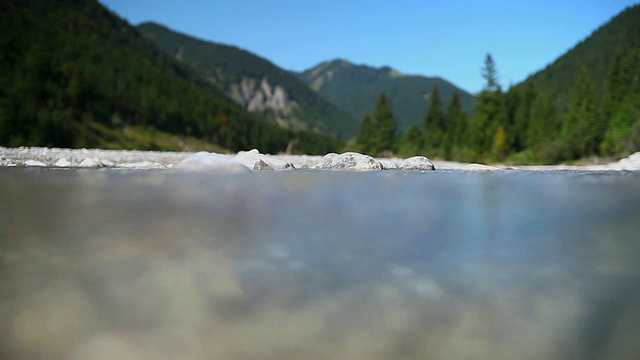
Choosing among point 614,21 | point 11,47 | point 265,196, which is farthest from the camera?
point 614,21

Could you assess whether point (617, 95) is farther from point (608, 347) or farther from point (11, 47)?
point (11, 47)

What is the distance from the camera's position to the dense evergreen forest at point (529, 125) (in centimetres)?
5019

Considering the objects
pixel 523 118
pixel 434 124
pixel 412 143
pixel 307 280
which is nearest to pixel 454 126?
pixel 434 124

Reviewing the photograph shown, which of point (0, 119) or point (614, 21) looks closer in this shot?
point (0, 119)

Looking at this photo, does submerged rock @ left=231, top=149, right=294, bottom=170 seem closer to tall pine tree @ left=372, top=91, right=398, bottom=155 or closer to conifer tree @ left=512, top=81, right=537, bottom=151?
conifer tree @ left=512, top=81, right=537, bottom=151

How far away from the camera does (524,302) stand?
182 inches

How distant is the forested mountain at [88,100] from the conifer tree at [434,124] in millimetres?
45871

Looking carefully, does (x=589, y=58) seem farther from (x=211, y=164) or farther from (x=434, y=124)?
(x=211, y=164)

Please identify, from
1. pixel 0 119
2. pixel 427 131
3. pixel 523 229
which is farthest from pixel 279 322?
pixel 427 131

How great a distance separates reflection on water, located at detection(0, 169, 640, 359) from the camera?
390 cm

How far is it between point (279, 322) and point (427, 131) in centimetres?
8839

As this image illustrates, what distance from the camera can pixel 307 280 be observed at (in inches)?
193

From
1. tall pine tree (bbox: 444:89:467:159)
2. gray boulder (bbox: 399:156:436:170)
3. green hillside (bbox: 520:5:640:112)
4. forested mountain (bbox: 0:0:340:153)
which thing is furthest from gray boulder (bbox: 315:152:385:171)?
green hillside (bbox: 520:5:640:112)

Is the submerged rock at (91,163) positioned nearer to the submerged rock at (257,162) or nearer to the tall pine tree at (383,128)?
the submerged rock at (257,162)
